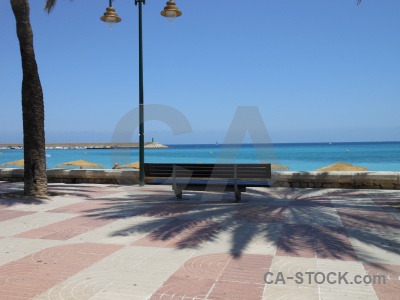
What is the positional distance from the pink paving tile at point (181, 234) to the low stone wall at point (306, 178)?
5296mm

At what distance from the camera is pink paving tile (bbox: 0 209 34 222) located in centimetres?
693

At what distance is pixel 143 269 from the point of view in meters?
4.07

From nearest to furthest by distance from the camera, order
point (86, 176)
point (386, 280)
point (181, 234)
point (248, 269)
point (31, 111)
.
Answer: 1. point (386, 280)
2. point (248, 269)
3. point (181, 234)
4. point (31, 111)
5. point (86, 176)

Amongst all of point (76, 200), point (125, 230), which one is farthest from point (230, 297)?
point (76, 200)

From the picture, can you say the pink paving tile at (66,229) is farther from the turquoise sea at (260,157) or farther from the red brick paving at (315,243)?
the turquoise sea at (260,157)

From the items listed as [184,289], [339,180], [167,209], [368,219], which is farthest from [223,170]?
[184,289]

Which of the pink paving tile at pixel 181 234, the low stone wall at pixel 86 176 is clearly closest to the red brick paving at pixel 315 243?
the pink paving tile at pixel 181 234

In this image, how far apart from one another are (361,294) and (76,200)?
7.16 metres

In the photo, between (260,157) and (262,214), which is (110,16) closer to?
(262,214)

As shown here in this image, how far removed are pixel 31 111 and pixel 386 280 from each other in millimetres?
8448

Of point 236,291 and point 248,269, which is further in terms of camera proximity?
point 248,269

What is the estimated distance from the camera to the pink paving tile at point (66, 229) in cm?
556

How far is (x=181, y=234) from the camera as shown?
5.56 meters

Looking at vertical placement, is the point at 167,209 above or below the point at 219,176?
below
